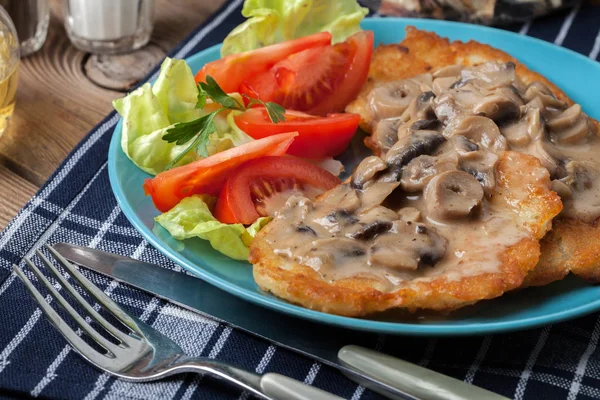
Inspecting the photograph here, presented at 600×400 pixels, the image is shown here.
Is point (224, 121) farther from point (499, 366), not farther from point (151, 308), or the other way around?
point (499, 366)

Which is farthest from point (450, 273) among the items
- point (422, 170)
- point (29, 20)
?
point (29, 20)

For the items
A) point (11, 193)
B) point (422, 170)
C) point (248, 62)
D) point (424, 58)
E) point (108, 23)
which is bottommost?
point (11, 193)

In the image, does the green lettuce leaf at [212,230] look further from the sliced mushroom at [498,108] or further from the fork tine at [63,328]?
the sliced mushroom at [498,108]

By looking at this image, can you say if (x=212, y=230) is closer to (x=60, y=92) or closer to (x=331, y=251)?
(x=331, y=251)

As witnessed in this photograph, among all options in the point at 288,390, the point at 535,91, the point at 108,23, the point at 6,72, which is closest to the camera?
the point at 288,390

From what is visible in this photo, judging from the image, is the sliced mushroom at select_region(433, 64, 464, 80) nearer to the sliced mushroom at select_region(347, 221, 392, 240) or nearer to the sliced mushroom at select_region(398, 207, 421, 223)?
the sliced mushroom at select_region(398, 207, 421, 223)

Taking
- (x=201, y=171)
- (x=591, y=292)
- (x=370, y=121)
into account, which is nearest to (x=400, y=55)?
(x=370, y=121)
